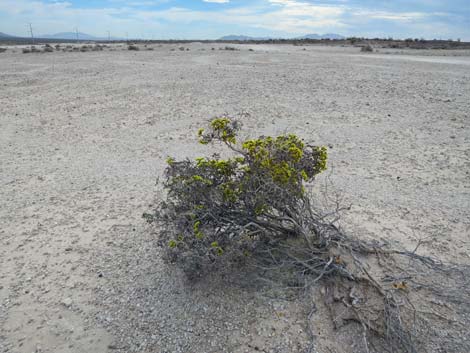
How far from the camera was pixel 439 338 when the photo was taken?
2.76 m

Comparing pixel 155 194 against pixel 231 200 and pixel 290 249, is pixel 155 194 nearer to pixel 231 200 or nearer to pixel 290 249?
pixel 231 200

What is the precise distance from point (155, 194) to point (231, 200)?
2.32 meters

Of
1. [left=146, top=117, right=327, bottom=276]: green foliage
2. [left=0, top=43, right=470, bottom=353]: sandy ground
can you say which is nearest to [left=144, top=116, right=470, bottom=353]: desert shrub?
[left=146, top=117, right=327, bottom=276]: green foliage

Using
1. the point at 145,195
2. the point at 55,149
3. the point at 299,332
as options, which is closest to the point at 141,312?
the point at 299,332

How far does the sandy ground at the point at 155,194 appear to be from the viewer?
297 centimetres

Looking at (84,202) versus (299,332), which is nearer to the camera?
(299,332)

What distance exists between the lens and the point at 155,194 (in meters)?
5.33

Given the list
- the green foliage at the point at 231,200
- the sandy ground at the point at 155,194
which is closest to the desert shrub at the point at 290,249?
the green foliage at the point at 231,200

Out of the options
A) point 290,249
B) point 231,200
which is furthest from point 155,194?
point 290,249

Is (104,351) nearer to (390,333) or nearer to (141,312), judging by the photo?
(141,312)

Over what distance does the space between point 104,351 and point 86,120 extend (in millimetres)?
7494

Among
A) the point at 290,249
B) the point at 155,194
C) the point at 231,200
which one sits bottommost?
the point at 155,194

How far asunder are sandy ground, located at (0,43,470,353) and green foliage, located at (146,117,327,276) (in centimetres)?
50

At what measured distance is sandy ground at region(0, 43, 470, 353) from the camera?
2.97 m
